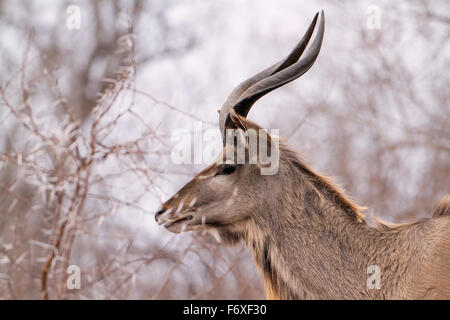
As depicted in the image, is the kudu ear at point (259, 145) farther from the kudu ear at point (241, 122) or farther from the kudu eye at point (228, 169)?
the kudu eye at point (228, 169)

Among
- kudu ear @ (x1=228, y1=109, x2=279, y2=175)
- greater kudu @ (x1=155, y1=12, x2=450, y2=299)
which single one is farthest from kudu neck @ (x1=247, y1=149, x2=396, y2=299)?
kudu ear @ (x1=228, y1=109, x2=279, y2=175)

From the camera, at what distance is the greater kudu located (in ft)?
15.2

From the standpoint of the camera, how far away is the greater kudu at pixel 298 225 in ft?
15.2

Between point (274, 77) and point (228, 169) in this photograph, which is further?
point (228, 169)

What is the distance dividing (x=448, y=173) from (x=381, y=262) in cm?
893

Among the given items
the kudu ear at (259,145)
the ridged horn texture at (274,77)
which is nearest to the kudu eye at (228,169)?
the kudu ear at (259,145)

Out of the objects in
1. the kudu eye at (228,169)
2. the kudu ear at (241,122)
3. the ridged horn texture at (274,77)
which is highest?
the ridged horn texture at (274,77)

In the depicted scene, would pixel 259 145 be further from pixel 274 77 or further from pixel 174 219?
pixel 174 219

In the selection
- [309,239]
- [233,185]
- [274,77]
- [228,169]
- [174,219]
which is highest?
[274,77]

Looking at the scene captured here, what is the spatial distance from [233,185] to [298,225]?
0.53 m

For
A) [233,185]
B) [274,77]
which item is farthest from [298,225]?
[274,77]

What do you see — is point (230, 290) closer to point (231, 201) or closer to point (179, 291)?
point (179, 291)

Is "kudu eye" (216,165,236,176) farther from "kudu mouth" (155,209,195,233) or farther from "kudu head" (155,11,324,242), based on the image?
"kudu mouth" (155,209,195,233)

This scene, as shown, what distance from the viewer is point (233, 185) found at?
5031 millimetres
